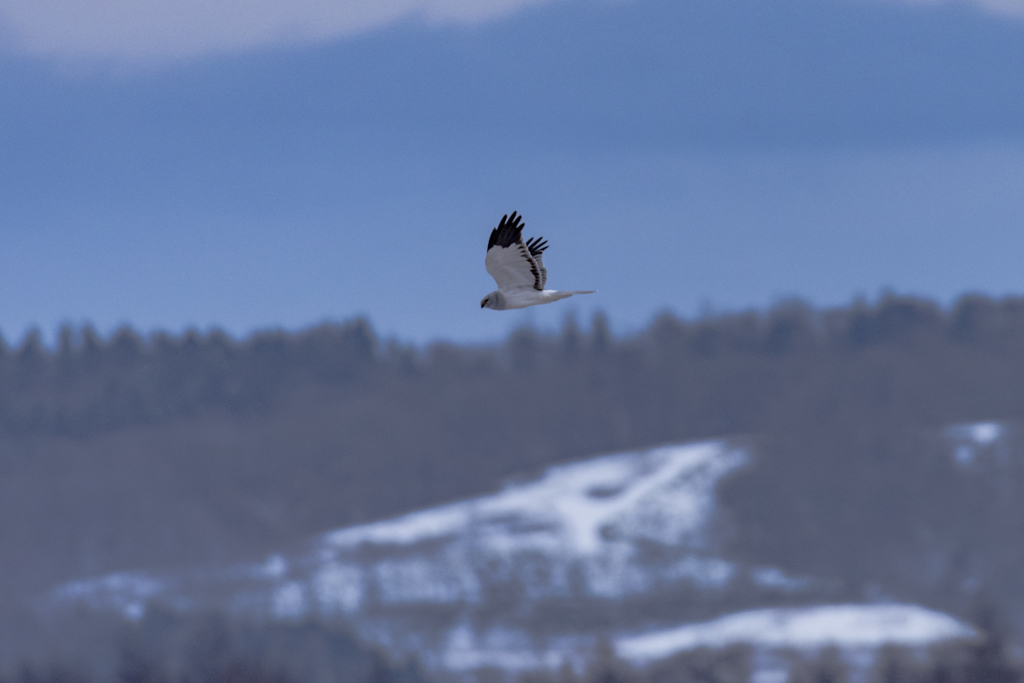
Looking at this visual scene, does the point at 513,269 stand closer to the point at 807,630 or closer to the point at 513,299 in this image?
the point at 513,299

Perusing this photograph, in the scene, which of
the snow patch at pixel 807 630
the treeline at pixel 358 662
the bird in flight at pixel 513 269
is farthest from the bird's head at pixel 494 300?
the snow patch at pixel 807 630

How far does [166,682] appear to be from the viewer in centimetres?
12200

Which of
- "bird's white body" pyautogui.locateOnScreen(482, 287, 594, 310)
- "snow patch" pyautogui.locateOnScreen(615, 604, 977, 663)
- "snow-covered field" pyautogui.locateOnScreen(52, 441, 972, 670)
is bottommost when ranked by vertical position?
"snow patch" pyautogui.locateOnScreen(615, 604, 977, 663)

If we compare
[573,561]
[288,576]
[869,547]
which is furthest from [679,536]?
[288,576]

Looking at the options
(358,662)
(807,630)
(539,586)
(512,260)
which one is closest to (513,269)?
(512,260)

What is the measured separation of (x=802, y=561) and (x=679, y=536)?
1682 centimetres

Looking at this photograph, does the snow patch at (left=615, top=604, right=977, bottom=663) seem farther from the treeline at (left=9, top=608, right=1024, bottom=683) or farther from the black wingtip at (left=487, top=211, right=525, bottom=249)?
the black wingtip at (left=487, top=211, right=525, bottom=249)

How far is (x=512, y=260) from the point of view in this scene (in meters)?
27.7

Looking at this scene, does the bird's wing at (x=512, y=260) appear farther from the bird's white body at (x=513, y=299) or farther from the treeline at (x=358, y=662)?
the treeline at (x=358, y=662)

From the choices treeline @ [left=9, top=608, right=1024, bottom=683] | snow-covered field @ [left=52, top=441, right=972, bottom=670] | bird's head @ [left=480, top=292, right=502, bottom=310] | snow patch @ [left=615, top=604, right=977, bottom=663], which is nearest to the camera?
bird's head @ [left=480, top=292, right=502, bottom=310]

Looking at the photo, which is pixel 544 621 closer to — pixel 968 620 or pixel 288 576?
pixel 288 576

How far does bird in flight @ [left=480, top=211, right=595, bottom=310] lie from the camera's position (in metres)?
27.5

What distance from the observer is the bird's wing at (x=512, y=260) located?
90.4 ft

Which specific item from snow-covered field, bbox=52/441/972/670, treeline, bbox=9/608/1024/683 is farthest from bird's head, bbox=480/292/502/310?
snow-covered field, bbox=52/441/972/670
